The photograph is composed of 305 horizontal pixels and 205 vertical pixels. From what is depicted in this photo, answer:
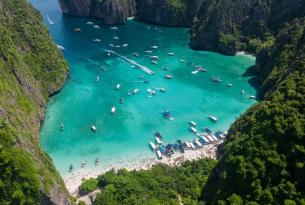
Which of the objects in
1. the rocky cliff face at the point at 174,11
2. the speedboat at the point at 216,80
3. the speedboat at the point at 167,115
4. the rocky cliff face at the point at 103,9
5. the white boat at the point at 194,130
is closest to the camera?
the white boat at the point at 194,130

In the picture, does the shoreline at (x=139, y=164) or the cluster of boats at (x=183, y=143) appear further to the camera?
the cluster of boats at (x=183, y=143)

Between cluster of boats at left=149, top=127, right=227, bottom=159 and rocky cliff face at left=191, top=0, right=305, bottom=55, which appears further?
rocky cliff face at left=191, top=0, right=305, bottom=55

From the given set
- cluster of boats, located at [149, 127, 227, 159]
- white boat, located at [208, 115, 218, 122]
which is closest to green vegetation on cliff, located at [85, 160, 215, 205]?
cluster of boats, located at [149, 127, 227, 159]

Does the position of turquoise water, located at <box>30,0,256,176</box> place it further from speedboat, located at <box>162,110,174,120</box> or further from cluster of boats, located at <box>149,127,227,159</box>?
cluster of boats, located at <box>149,127,227,159</box>

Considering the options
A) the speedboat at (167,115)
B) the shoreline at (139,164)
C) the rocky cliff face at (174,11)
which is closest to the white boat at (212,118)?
the speedboat at (167,115)

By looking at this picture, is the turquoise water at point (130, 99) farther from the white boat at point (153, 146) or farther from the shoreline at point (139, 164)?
the shoreline at point (139, 164)
